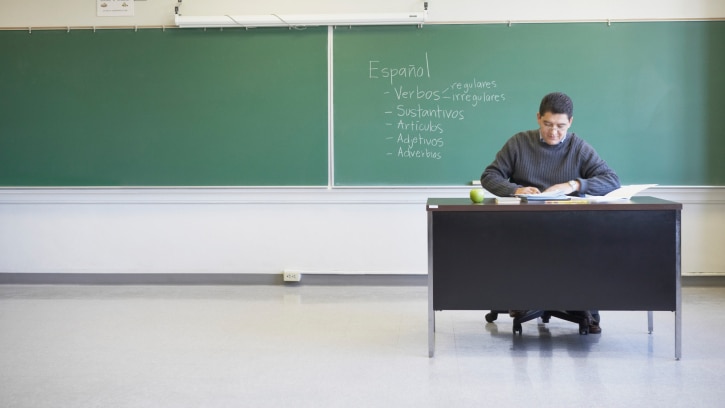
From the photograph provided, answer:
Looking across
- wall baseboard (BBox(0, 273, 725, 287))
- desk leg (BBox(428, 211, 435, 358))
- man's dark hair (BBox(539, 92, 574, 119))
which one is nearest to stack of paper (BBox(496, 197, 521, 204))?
desk leg (BBox(428, 211, 435, 358))


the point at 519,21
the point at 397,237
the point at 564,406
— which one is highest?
the point at 519,21

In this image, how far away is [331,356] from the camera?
14.3 ft

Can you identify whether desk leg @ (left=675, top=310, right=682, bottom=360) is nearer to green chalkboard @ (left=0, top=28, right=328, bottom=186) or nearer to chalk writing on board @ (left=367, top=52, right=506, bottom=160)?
chalk writing on board @ (left=367, top=52, right=506, bottom=160)

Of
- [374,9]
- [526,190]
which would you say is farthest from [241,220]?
[526,190]

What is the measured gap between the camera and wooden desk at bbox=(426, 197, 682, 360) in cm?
421

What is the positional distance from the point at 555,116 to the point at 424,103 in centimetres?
205

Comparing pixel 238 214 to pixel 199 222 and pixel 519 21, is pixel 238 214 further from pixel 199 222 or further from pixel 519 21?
pixel 519 21

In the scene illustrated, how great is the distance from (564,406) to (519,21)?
12.1ft

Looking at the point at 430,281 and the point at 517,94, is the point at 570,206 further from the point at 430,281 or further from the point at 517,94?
Answer: the point at 517,94

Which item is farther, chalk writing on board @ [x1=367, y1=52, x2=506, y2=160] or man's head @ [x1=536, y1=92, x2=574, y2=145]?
chalk writing on board @ [x1=367, y1=52, x2=506, y2=160]

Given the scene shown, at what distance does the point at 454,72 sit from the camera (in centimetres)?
641

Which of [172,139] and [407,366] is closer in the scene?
[407,366]

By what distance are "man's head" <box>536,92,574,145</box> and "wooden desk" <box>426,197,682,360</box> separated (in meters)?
0.56

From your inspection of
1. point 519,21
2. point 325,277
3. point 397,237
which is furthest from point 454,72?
point 325,277
